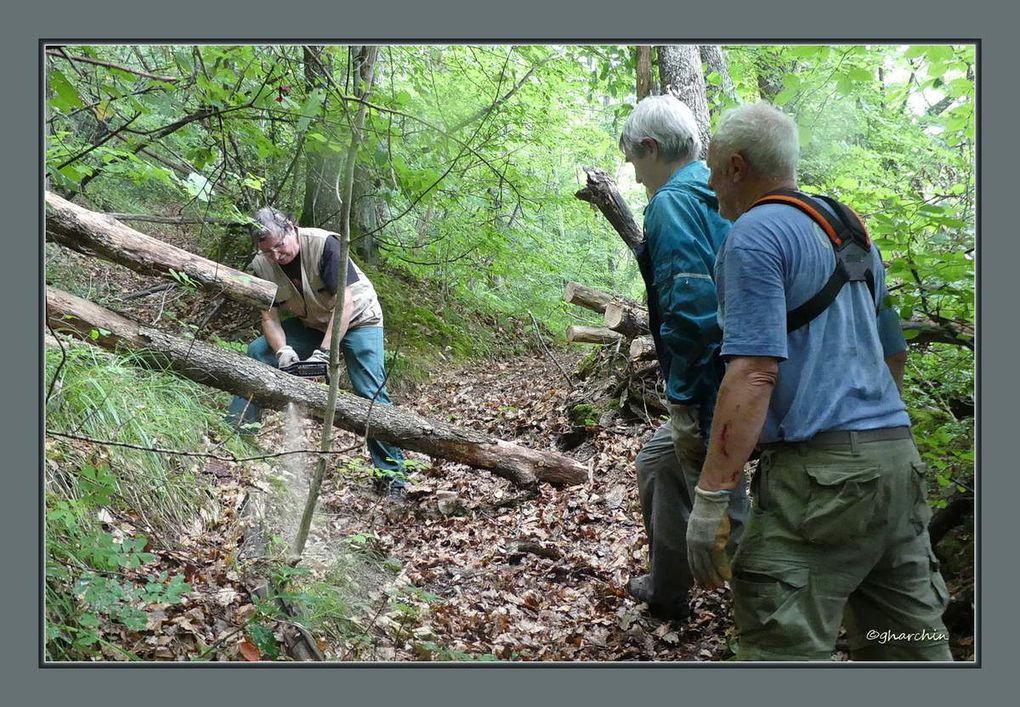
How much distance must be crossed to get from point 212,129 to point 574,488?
205 centimetres

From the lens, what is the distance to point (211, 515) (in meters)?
2.85

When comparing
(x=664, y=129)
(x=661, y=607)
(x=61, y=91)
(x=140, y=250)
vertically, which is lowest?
(x=661, y=607)

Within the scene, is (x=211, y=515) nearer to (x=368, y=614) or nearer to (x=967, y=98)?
→ (x=368, y=614)

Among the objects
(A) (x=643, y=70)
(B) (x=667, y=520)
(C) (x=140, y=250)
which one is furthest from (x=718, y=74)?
(C) (x=140, y=250)

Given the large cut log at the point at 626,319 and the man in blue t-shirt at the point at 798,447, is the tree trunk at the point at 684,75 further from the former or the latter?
the man in blue t-shirt at the point at 798,447

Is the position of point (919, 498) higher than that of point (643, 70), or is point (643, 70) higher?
point (643, 70)

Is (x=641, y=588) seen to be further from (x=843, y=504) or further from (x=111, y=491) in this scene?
(x=111, y=491)

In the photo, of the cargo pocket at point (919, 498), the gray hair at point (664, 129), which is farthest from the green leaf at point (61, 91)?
the cargo pocket at point (919, 498)

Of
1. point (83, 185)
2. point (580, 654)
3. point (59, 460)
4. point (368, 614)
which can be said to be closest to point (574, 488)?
point (580, 654)

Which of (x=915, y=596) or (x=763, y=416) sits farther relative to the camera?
(x=915, y=596)

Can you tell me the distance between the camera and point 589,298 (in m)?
3.18

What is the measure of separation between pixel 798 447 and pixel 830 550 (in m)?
0.27

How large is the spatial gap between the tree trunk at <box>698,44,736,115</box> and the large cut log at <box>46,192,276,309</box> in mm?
2228

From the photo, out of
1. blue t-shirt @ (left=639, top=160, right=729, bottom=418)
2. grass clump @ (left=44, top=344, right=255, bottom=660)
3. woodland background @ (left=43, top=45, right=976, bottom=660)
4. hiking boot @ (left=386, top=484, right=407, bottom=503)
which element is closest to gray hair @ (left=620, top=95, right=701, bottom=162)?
blue t-shirt @ (left=639, top=160, right=729, bottom=418)
